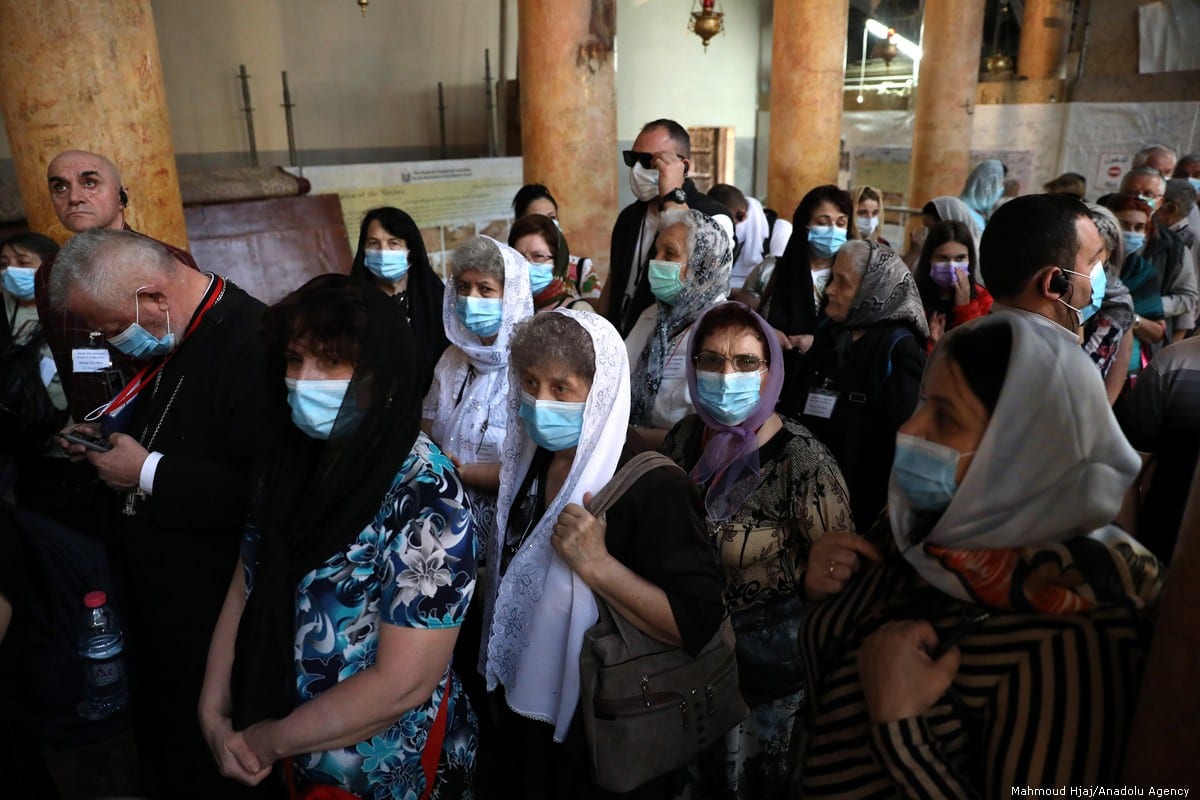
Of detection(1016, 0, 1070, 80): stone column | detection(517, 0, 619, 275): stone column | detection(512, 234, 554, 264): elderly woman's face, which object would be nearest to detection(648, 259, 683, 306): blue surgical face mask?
detection(512, 234, 554, 264): elderly woman's face

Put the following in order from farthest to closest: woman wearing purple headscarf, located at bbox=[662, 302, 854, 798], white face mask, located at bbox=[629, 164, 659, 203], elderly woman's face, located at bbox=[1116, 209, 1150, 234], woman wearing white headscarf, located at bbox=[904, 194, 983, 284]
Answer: woman wearing white headscarf, located at bbox=[904, 194, 983, 284]
white face mask, located at bbox=[629, 164, 659, 203]
elderly woman's face, located at bbox=[1116, 209, 1150, 234]
woman wearing purple headscarf, located at bbox=[662, 302, 854, 798]

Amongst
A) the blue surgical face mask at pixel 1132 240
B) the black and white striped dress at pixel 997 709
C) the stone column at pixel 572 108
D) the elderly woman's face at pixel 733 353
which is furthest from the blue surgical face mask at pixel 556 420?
the stone column at pixel 572 108

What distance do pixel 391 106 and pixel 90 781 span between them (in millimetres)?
9300

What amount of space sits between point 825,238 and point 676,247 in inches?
57.4

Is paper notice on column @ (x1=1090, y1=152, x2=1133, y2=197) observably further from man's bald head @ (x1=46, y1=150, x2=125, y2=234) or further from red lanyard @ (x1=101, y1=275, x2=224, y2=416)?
red lanyard @ (x1=101, y1=275, x2=224, y2=416)

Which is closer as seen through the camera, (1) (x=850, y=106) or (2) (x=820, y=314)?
(2) (x=820, y=314)

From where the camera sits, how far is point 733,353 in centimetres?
228

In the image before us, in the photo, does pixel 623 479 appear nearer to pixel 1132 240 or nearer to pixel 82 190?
pixel 82 190

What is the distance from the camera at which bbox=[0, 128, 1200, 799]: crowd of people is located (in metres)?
1.17

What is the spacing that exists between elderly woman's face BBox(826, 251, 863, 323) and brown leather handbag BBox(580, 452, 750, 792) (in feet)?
5.24

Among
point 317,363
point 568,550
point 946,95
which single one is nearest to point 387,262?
point 317,363

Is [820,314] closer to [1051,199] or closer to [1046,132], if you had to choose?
[1051,199]

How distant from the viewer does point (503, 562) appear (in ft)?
6.93

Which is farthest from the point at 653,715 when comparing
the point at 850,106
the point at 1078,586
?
the point at 850,106
